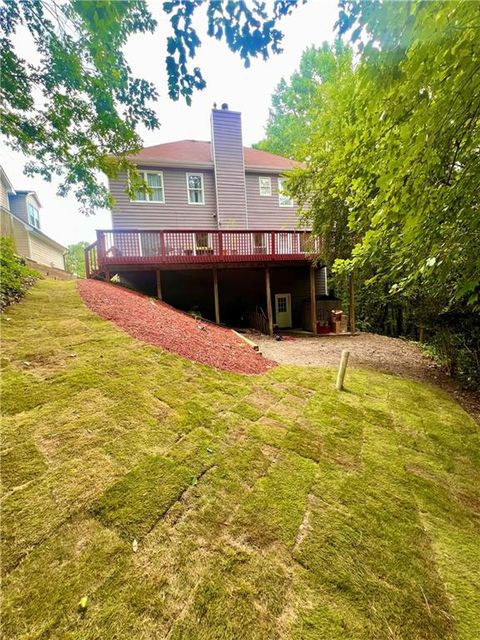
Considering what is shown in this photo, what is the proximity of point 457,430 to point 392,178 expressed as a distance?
344 centimetres

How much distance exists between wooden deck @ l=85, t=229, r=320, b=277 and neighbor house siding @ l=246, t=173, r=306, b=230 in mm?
3313

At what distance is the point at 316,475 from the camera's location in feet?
8.02

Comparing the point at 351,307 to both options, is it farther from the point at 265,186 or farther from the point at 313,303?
the point at 265,186

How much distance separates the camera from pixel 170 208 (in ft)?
38.5

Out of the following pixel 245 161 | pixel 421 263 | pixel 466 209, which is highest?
pixel 245 161

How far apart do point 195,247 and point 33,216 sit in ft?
50.3

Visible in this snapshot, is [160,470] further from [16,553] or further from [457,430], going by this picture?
[457,430]

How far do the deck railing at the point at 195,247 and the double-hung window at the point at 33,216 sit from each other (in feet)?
37.1

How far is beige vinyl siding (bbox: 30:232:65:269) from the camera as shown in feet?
53.0

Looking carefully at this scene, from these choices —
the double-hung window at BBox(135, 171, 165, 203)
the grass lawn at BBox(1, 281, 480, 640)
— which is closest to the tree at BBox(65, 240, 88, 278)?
the double-hung window at BBox(135, 171, 165, 203)

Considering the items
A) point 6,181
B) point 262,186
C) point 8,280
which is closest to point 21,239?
point 6,181

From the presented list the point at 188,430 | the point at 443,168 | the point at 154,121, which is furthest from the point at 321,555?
the point at 154,121

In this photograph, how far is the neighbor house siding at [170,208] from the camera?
1122 cm

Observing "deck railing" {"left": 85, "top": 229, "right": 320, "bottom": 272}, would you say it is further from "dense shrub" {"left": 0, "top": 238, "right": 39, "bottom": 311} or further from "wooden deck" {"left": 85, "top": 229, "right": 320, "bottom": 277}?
"dense shrub" {"left": 0, "top": 238, "right": 39, "bottom": 311}
